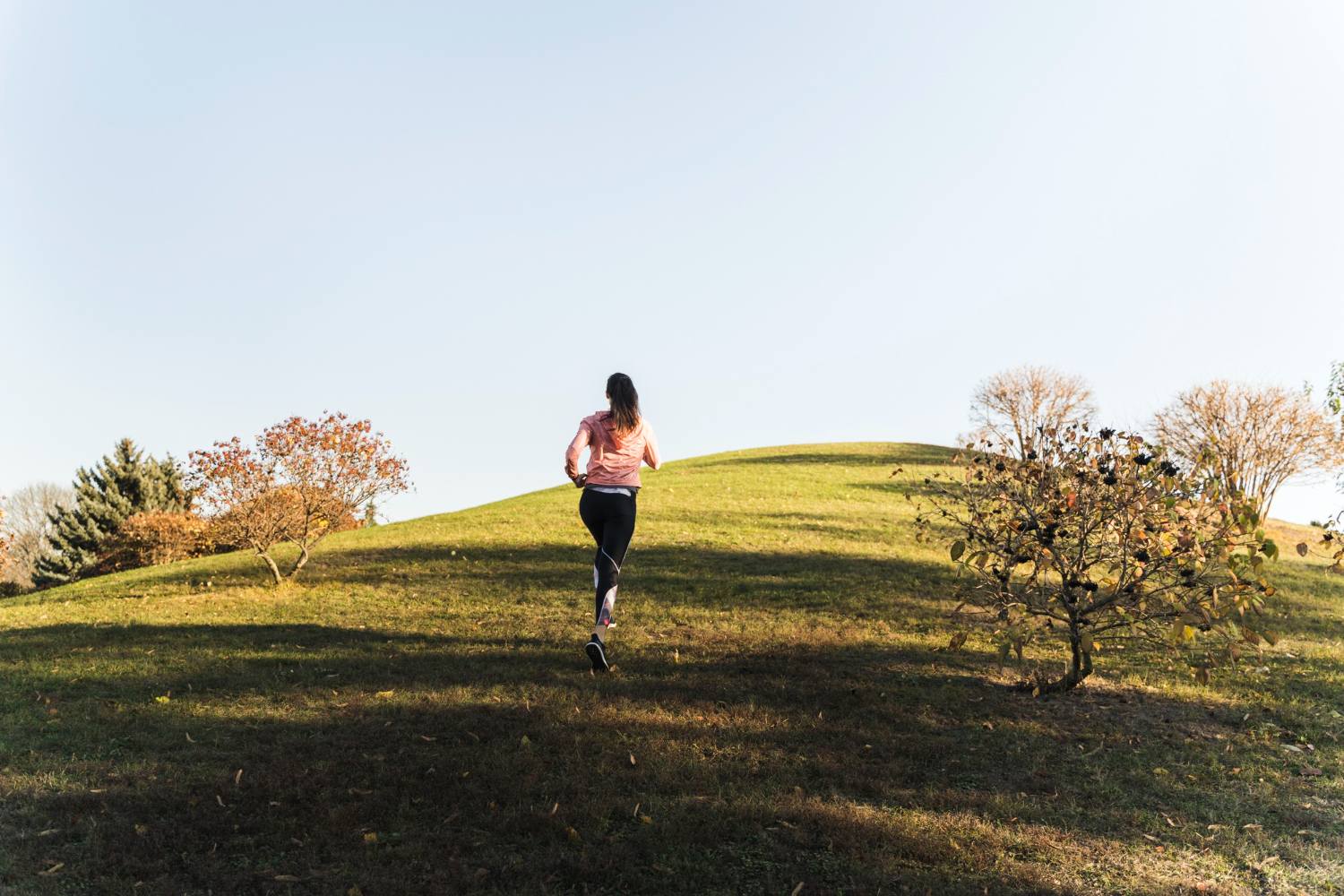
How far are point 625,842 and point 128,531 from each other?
3309 cm

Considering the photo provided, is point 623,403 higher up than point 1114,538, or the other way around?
point 623,403

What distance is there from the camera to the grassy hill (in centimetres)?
447

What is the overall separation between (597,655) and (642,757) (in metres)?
1.98

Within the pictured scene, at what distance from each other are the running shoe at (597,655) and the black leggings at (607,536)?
0.21 meters

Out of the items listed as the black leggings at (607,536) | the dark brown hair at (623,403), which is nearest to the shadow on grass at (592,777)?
the black leggings at (607,536)

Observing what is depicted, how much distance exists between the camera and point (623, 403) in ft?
25.8

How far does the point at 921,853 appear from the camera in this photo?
4570mm

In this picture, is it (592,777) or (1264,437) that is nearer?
(592,777)

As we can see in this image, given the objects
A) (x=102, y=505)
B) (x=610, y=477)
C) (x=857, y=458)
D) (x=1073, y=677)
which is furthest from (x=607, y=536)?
(x=102, y=505)

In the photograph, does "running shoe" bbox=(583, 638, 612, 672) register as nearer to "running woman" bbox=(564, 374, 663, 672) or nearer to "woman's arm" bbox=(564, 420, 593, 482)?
"running woman" bbox=(564, 374, 663, 672)

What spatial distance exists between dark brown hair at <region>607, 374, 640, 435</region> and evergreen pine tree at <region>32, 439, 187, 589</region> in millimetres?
35044

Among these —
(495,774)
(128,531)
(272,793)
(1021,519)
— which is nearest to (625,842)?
(495,774)

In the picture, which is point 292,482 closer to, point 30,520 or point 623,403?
point 623,403

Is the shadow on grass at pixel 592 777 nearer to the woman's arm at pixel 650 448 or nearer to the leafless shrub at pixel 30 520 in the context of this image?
the woman's arm at pixel 650 448
